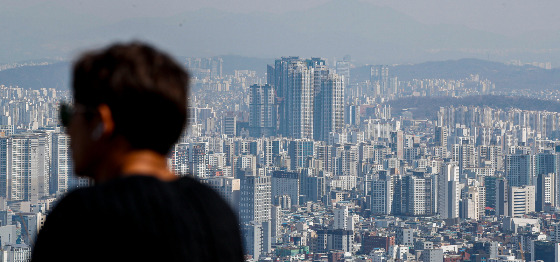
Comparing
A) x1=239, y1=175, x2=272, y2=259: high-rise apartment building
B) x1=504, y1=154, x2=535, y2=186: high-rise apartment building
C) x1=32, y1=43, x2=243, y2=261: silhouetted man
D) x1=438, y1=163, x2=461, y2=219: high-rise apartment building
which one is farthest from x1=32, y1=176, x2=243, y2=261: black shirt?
x1=504, y1=154, x2=535, y2=186: high-rise apartment building

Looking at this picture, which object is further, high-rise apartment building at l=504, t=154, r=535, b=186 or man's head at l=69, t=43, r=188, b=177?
high-rise apartment building at l=504, t=154, r=535, b=186

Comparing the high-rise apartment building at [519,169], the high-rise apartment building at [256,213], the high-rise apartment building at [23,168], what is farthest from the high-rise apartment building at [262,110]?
the high-rise apartment building at [23,168]

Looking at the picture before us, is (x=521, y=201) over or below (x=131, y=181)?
below

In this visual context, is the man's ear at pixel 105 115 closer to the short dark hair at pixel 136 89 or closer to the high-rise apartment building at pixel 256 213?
the short dark hair at pixel 136 89

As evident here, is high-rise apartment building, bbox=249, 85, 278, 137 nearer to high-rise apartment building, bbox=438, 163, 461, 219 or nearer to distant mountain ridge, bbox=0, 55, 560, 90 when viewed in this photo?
distant mountain ridge, bbox=0, 55, 560, 90

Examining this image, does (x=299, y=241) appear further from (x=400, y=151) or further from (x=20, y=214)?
(x=400, y=151)

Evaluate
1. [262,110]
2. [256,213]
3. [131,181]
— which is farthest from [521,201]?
[131,181]

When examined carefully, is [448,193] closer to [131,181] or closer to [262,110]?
[262,110]

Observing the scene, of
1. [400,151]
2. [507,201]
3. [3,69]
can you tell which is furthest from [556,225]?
[3,69]

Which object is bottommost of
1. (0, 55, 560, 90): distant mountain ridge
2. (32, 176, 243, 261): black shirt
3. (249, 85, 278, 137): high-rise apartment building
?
(32, 176, 243, 261): black shirt
